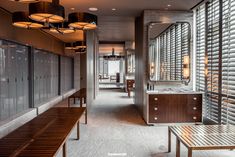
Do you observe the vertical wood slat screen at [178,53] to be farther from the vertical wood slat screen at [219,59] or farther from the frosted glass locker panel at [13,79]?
the frosted glass locker panel at [13,79]

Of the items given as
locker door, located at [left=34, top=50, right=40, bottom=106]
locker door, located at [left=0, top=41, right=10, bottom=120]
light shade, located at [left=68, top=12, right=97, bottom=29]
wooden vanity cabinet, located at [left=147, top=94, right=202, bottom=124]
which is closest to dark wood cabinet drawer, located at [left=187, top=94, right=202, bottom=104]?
wooden vanity cabinet, located at [left=147, top=94, right=202, bottom=124]

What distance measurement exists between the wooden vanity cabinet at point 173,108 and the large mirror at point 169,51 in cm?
86

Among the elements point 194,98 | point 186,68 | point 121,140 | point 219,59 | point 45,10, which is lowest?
point 121,140

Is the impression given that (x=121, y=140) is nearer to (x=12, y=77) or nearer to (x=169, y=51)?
(x=169, y=51)

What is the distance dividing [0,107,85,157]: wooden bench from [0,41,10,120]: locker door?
2.11 meters

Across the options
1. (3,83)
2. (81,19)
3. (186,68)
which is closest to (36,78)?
(3,83)

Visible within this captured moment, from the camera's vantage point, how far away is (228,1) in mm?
4832

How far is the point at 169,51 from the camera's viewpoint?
23.3ft

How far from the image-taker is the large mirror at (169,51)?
6625mm

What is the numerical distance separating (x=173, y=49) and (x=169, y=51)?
0.13 metres

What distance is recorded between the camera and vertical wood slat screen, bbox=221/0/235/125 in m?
4.65

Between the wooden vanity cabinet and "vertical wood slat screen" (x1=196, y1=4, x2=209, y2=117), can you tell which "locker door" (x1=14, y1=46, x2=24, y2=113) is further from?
"vertical wood slat screen" (x1=196, y1=4, x2=209, y2=117)

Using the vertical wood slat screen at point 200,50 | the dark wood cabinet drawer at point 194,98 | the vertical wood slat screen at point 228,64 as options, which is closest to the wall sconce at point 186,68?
the vertical wood slat screen at point 200,50

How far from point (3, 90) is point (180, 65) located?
4783 mm
